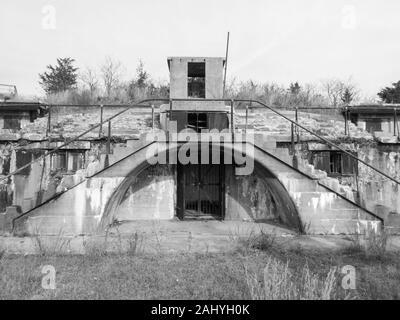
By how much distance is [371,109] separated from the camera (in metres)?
12.8

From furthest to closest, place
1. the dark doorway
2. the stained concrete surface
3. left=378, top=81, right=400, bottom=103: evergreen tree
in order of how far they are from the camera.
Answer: left=378, top=81, right=400, bottom=103: evergreen tree < the dark doorway < the stained concrete surface

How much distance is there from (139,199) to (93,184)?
8.46ft

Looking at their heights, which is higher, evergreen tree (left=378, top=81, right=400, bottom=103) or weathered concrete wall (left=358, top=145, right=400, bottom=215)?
evergreen tree (left=378, top=81, right=400, bottom=103)

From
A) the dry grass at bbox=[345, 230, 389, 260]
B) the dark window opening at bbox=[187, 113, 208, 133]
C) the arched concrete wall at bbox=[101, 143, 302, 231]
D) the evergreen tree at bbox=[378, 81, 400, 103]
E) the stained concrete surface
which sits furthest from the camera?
the evergreen tree at bbox=[378, 81, 400, 103]

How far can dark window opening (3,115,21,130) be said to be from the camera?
13.1 metres

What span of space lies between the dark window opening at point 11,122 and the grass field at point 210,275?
8311 mm

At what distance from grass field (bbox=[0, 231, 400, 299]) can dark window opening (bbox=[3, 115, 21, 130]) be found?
8.31 metres

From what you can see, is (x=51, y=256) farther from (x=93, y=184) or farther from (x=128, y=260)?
(x=93, y=184)

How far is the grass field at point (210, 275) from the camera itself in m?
4.61

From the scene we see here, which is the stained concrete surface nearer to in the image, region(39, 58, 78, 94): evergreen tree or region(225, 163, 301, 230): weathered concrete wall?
region(225, 163, 301, 230): weathered concrete wall

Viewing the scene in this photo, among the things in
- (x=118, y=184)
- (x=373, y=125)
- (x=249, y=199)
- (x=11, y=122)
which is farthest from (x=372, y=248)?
(x=11, y=122)

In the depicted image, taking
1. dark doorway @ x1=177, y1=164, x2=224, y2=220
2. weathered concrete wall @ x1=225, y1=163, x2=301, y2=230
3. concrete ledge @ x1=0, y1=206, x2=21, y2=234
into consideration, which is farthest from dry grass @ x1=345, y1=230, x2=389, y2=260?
concrete ledge @ x1=0, y1=206, x2=21, y2=234

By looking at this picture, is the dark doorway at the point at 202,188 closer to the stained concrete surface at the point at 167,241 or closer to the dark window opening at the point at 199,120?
the stained concrete surface at the point at 167,241

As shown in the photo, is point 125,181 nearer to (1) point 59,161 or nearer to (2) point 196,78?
(1) point 59,161
